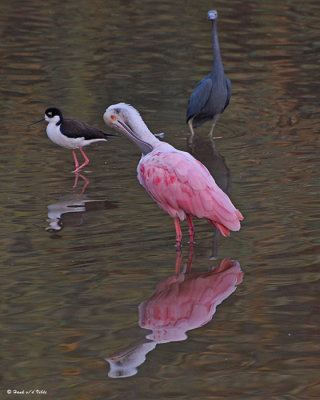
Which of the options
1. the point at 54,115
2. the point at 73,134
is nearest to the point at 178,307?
the point at 73,134

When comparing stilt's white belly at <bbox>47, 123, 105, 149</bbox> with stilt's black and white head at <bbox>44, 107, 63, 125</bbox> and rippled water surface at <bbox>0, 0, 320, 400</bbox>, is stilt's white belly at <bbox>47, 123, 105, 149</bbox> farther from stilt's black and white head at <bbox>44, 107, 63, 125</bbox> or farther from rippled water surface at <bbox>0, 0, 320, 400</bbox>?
rippled water surface at <bbox>0, 0, 320, 400</bbox>

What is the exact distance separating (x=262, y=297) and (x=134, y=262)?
1.43 meters

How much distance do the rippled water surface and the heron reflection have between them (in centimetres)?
2

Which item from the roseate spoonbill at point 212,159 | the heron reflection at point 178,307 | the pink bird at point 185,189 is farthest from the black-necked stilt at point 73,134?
the heron reflection at point 178,307

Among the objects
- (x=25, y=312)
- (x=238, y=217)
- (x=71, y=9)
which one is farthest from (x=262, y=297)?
(x=71, y=9)

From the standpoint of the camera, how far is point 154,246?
9438 millimetres

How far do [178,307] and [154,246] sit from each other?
1732 millimetres

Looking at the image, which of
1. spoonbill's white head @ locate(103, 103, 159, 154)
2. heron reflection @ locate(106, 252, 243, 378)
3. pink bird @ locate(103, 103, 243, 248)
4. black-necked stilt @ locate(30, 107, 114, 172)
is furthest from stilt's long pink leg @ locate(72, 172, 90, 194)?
heron reflection @ locate(106, 252, 243, 378)

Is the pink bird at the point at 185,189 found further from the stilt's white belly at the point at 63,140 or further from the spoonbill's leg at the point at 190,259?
the stilt's white belly at the point at 63,140

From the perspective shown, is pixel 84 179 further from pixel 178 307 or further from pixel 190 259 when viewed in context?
pixel 178 307

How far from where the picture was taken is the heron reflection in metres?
6.84

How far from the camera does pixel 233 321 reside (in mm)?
7488

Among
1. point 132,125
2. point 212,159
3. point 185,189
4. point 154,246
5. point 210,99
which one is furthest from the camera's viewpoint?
point 210,99

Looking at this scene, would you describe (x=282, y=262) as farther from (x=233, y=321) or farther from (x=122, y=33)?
(x=122, y=33)
